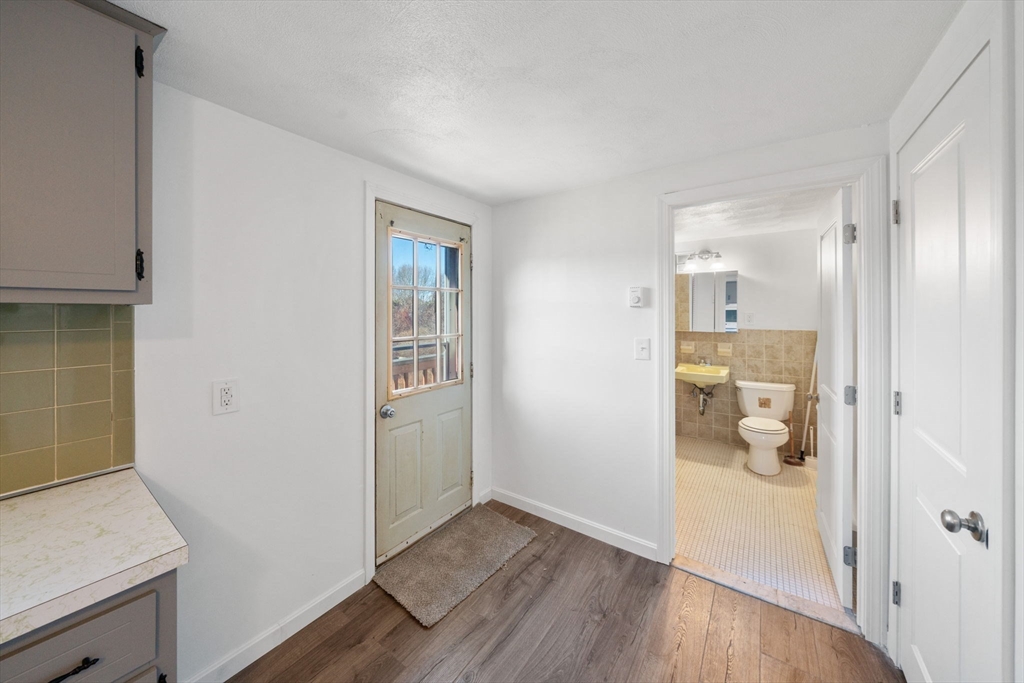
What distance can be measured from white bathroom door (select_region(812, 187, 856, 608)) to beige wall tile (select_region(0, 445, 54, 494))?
3030 millimetres

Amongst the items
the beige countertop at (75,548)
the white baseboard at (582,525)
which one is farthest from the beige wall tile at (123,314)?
the white baseboard at (582,525)

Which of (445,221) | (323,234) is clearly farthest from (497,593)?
(445,221)

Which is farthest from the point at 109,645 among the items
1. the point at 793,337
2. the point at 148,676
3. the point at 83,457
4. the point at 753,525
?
the point at 793,337

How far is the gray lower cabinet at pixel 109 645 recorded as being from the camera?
0.72 m

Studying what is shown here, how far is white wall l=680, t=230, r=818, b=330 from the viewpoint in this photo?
142 inches

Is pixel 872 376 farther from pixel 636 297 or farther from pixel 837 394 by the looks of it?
pixel 636 297

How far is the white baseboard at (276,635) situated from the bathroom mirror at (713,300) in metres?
3.84

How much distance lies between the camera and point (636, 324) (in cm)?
227

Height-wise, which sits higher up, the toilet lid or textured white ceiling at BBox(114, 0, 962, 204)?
textured white ceiling at BBox(114, 0, 962, 204)

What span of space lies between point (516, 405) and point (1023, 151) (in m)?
2.45

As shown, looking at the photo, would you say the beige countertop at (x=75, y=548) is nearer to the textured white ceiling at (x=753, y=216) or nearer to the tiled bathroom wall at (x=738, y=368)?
the textured white ceiling at (x=753, y=216)

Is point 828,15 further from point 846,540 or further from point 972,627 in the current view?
point 846,540

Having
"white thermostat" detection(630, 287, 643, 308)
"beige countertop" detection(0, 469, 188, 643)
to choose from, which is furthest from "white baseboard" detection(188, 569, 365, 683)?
"white thermostat" detection(630, 287, 643, 308)

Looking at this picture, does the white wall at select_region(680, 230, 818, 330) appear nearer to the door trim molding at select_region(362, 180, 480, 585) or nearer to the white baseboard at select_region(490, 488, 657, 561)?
the white baseboard at select_region(490, 488, 657, 561)
